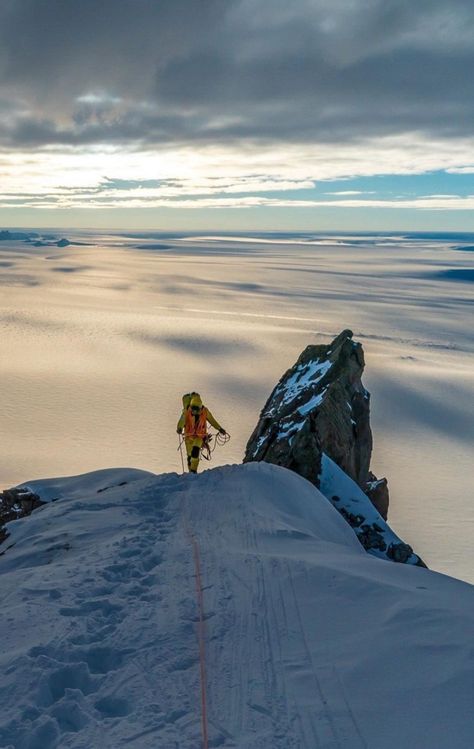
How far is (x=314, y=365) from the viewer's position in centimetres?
1606

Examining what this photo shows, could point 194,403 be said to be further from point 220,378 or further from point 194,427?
point 220,378

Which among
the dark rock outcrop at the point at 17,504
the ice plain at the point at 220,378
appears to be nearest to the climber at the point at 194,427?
the dark rock outcrop at the point at 17,504

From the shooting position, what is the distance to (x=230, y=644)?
5383mm

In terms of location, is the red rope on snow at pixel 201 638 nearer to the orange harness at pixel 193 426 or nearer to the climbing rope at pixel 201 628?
the climbing rope at pixel 201 628

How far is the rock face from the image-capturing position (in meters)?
12.9

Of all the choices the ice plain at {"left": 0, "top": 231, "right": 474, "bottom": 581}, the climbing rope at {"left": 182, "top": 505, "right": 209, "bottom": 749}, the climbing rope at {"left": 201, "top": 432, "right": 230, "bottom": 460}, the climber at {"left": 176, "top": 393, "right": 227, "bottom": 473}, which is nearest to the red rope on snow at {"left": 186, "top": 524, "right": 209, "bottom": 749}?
the climbing rope at {"left": 182, "top": 505, "right": 209, "bottom": 749}

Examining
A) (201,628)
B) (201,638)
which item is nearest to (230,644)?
(201,638)

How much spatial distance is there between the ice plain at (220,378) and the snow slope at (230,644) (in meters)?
10.9

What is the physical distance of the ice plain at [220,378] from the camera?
22.7 metres

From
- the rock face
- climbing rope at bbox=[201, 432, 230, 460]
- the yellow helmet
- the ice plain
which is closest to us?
the yellow helmet

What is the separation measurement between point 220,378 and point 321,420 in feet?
76.5

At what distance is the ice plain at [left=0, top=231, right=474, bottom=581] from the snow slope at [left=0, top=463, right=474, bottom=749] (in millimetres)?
10923

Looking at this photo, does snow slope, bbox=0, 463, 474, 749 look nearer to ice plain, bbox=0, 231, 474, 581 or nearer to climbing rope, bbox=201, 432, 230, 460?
climbing rope, bbox=201, 432, 230, 460

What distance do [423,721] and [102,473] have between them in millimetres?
9676
